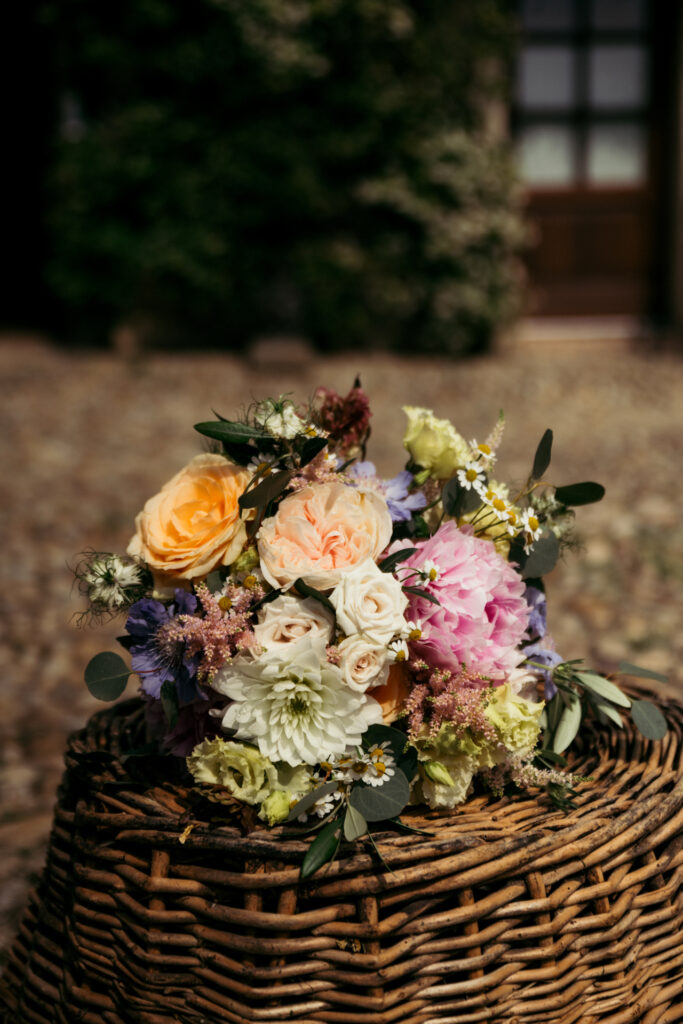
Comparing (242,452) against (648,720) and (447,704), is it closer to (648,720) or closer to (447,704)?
(447,704)

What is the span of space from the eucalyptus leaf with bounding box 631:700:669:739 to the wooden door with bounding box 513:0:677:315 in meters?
7.89

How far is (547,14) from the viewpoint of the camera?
8.45 m

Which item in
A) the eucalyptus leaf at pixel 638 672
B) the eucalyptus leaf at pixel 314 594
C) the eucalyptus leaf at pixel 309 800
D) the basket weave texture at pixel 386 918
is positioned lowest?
the basket weave texture at pixel 386 918

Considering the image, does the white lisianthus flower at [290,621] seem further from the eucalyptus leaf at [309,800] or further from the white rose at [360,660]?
the eucalyptus leaf at [309,800]

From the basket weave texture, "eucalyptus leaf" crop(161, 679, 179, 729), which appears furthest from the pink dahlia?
"eucalyptus leaf" crop(161, 679, 179, 729)

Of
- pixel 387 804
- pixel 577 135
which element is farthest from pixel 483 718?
pixel 577 135

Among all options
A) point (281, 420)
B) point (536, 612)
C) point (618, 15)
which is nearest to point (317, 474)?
point (281, 420)

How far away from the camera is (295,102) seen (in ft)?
25.1

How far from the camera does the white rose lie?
1196 millimetres

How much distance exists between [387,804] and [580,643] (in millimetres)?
2211

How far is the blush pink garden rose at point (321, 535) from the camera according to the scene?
1.25 meters

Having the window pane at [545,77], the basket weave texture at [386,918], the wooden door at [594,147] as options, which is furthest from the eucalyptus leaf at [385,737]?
the window pane at [545,77]

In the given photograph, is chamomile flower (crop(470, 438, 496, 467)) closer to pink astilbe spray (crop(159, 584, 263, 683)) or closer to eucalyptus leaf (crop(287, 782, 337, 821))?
pink astilbe spray (crop(159, 584, 263, 683))

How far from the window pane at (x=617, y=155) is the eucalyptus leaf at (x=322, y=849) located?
8721 millimetres
